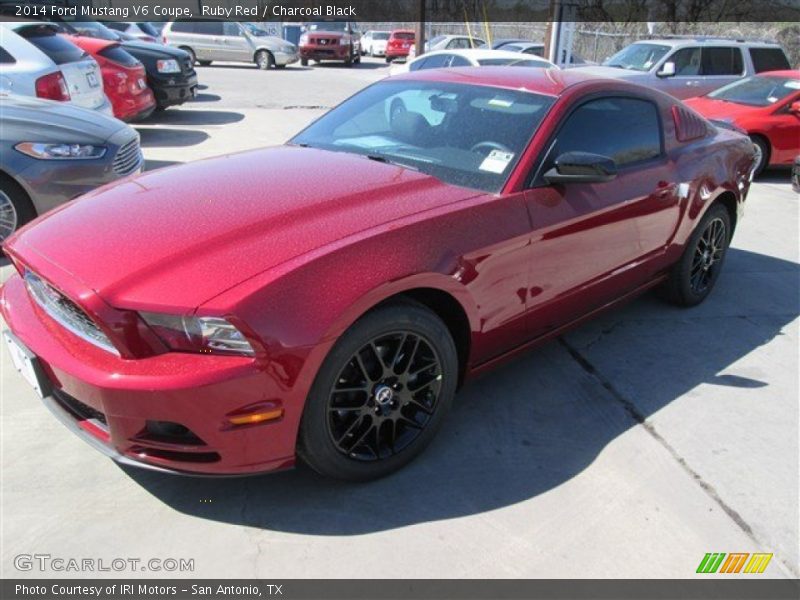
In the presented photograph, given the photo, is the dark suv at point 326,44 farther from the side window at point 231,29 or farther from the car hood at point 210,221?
the car hood at point 210,221

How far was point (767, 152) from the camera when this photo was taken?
913 centimetres

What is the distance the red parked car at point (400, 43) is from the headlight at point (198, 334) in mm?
30642

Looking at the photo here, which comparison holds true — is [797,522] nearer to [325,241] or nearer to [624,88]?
[325,241]

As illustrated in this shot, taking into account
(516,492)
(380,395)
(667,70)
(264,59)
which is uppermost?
(667,70)

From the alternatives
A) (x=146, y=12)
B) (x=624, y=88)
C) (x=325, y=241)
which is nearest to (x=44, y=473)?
(x=325, y=241)

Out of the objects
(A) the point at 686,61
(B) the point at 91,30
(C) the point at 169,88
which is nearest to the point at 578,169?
(A) the point at 686,61

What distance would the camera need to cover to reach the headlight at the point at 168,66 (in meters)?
11.4

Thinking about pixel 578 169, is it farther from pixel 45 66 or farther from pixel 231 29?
pixel 231 29

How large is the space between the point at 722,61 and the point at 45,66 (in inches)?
415

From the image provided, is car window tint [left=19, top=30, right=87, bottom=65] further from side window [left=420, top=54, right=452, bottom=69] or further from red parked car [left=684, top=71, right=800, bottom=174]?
red parked car [left=684, top=71, right=800, bottom=174]

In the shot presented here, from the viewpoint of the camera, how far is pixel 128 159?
5371mm

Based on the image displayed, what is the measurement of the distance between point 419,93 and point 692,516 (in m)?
2.49

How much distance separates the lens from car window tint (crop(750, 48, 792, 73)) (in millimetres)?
11828
